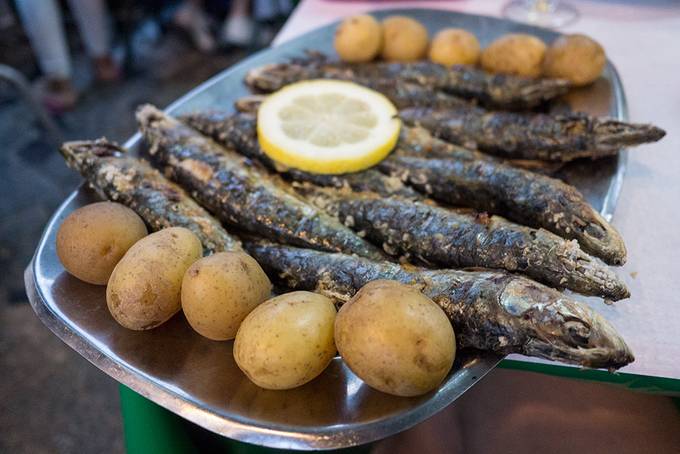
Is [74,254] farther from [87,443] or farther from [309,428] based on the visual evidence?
[87,443]

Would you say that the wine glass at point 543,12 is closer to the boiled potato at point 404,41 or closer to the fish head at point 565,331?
the boiled potato at point 404,41

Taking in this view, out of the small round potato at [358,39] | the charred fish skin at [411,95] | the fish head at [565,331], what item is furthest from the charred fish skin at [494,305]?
the small round potato at [358,39]

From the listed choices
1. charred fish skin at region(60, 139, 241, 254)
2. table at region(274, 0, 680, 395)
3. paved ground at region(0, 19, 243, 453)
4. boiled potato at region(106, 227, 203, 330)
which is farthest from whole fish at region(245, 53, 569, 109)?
paved ground at region(0, 19, 243, 453)

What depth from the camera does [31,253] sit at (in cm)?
372

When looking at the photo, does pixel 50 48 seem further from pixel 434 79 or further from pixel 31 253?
pixel 434 79

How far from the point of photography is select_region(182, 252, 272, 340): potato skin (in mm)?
1457

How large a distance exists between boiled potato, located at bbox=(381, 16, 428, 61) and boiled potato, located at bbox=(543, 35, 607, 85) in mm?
634

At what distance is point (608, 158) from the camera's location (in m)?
2.08

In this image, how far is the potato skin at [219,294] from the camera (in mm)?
1457

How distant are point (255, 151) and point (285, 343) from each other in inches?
42.3

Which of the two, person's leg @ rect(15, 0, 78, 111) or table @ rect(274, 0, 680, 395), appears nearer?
table @ rect(274, 0, 680, 395)

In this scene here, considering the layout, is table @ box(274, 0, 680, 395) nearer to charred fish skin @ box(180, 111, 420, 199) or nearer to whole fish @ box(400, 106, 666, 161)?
whole fish @ box(400, 106, 666, 161)

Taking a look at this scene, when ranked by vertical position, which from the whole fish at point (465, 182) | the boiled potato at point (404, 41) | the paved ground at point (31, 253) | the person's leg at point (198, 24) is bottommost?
the paved ground at point (31, 253)

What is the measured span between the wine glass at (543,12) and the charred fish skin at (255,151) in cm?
194
